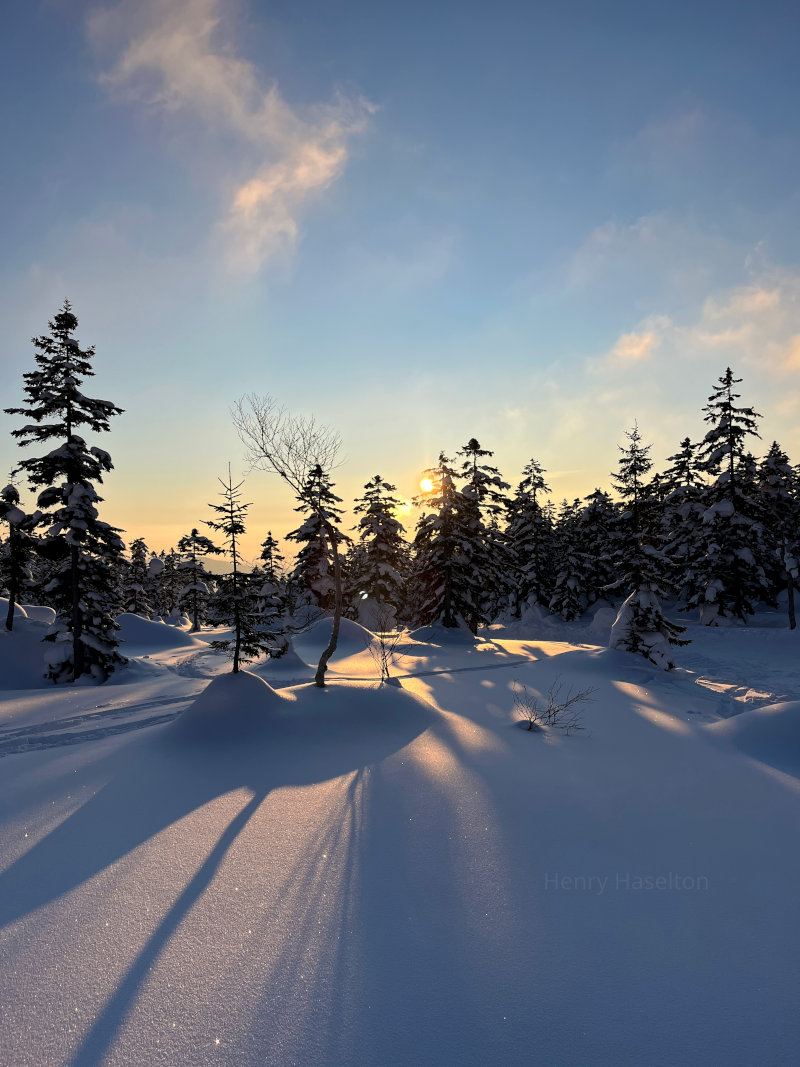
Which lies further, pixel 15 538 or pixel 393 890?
pixel 15 538

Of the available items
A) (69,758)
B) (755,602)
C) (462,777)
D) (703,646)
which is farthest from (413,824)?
(755,602)

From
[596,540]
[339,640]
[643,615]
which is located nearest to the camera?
[643,615]

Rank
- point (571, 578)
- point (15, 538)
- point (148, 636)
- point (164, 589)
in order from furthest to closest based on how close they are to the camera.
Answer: point (164, 589) → point (571, 578) → point (148, 636) → point (15, 538)

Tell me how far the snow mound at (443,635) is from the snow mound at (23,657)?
17.3 meters

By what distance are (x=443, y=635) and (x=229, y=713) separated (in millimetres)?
18086

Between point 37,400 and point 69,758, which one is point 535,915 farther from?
point 37,400

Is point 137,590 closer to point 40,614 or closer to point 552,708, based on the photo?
point 40,614

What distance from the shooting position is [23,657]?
72.2ft

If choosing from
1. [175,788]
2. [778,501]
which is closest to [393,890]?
[175,788]

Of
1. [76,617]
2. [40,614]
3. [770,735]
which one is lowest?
[770,735]

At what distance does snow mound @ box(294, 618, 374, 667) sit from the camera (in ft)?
87.2

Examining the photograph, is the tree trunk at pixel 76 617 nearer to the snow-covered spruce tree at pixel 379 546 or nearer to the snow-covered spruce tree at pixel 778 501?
the snow-covered spruce tree at pixel 379 546

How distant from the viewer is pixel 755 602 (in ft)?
128

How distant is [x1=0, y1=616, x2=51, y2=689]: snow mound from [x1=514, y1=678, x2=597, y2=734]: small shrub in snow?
64.4ft
